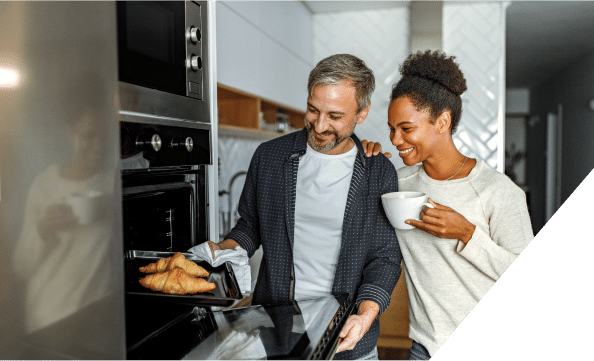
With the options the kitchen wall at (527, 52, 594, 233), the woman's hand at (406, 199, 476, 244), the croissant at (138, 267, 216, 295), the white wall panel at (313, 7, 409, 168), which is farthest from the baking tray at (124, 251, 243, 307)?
the kitchen wall at (527, 52, 594, 233)

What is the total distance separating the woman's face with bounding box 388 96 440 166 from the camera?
41.9 inches

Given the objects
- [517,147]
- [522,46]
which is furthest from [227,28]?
[517,147]

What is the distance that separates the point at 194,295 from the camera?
2.69 ft

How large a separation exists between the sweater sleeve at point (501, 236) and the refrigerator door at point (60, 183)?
0.68 metres

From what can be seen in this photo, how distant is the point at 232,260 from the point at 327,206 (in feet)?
1.05

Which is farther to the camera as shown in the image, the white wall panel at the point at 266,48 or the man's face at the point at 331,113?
the white wall panel at the point at 266,48

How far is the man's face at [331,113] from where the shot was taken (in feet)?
3.75

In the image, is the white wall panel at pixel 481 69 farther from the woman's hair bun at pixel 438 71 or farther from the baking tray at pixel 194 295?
the baking tray at pixel 194 295

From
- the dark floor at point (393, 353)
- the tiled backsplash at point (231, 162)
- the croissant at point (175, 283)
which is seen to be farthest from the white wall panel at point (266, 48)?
the dark floor at point (393, 353)

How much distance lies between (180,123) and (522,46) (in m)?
4.39

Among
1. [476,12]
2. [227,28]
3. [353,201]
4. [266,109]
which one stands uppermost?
[476,12]

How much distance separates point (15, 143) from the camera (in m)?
0.67

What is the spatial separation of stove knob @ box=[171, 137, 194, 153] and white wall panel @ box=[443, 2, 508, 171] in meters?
2.63

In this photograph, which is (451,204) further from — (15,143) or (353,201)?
(15,143)
